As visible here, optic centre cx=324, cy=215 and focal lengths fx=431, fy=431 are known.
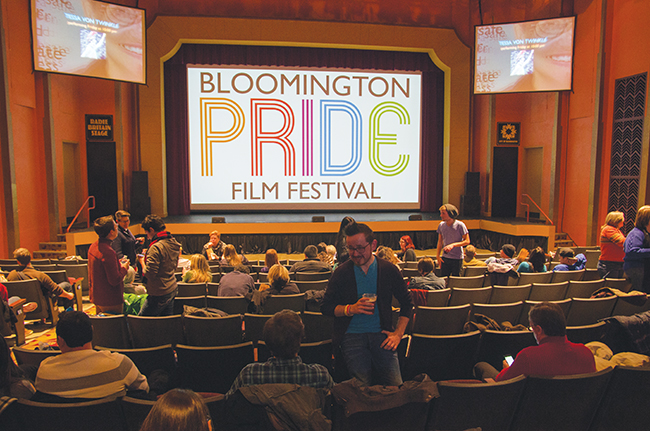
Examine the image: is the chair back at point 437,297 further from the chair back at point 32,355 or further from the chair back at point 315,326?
the chair back at point 32,355

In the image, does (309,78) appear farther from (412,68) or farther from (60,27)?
(60,27)

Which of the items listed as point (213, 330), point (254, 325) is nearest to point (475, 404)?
point (254, 325)

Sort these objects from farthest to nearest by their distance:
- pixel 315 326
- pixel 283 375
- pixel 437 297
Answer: pixel 437 297
pixel 315 326
pixel 283 375

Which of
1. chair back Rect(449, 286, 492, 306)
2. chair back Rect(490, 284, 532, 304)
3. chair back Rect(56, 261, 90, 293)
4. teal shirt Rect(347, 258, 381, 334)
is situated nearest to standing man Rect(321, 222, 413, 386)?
teal shirt Rect(347, 258, 381, 334)

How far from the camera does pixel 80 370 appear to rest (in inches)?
75.0

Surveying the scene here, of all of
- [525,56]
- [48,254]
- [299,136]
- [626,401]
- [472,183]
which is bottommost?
[48,254]

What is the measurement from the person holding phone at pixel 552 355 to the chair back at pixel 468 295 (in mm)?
1820

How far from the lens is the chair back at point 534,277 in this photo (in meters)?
4.72

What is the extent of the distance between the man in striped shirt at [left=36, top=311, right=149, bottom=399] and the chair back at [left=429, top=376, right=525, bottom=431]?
1419mm

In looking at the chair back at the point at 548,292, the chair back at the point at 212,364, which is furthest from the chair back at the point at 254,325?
the chair back at the point at 548,292

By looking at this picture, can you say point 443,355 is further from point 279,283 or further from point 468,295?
point 279,283

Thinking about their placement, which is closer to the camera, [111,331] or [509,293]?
[111,331]

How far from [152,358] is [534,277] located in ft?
13.1

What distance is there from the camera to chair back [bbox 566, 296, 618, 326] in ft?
11.2
